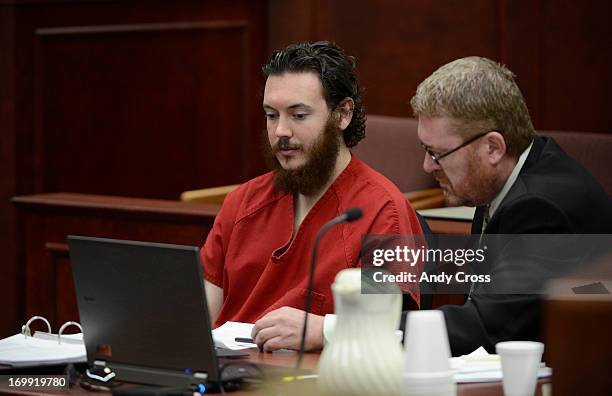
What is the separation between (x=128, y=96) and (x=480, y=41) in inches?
72.8

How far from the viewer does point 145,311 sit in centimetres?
196

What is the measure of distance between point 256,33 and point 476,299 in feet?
11.5

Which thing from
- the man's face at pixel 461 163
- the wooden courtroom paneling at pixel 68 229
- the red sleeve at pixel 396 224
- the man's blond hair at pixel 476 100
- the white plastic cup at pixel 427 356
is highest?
the man's blond hair at pixel 476 100

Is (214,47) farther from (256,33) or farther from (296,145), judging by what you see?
(296,145)

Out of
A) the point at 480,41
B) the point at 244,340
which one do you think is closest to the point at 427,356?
the point at 244,340

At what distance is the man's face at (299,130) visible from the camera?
109 inches

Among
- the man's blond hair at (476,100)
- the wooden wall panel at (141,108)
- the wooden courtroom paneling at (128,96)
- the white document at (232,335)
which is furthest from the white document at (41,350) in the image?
the wooden wall panel at (141,108)

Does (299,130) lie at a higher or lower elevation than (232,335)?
higher

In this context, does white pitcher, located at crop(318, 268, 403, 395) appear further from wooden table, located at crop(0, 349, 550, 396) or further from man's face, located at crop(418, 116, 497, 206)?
man's face, located at crop(418, 116, 497, 206)

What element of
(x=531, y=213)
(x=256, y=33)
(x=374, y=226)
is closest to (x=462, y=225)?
(x=374, y=226)

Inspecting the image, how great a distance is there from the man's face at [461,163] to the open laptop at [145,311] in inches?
33.2

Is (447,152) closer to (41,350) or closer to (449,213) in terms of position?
(41,350)

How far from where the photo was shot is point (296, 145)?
2805 millimetres

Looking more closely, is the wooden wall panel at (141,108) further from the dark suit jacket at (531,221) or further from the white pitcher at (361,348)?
the white pitcher at (361,348)
